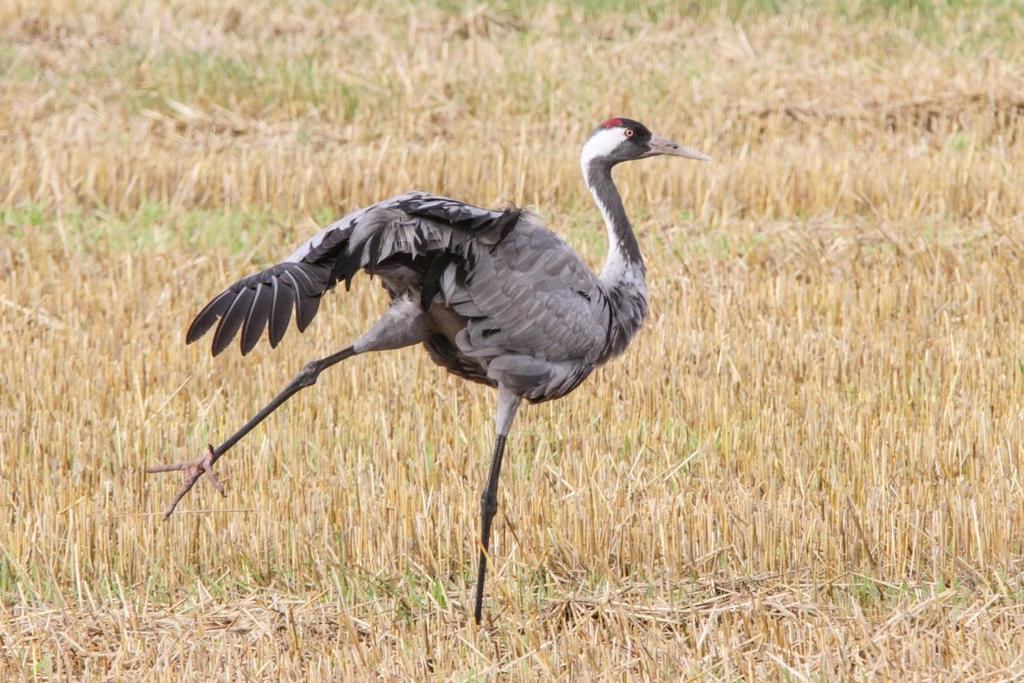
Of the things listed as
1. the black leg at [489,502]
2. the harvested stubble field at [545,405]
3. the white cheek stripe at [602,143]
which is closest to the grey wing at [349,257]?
the black leg at [489,502]

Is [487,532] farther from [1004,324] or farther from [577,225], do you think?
[577,225]

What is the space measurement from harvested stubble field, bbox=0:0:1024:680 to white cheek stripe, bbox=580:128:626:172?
3.58 ft

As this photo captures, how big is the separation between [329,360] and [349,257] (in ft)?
1.92

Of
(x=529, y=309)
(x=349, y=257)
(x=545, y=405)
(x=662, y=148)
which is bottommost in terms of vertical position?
(x=545, y=405)

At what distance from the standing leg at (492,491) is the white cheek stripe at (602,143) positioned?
1.13 metres

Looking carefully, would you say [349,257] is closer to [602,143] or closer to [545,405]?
[602,143]

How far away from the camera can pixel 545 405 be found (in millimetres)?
6445

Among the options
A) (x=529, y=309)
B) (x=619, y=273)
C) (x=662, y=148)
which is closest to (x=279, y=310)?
(x=529, y=309)

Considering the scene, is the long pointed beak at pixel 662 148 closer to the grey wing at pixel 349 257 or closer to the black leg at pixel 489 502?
the grey wing at pixel 349 257

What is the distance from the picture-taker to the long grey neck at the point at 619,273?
5.34 metres

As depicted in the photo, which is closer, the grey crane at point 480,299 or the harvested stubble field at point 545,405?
the harvested stubble field at point 545,405

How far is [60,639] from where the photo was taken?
14.3ft

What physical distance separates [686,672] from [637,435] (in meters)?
2.15

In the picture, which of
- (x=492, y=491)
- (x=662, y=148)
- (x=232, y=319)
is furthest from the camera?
(x=662, y=148)
